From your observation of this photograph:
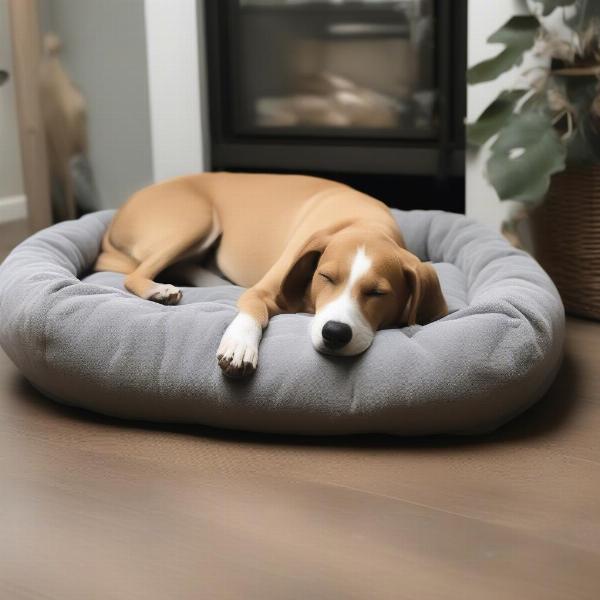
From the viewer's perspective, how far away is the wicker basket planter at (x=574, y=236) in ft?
7.28

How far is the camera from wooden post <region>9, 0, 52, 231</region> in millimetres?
3193

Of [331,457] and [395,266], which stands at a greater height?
[395,266]

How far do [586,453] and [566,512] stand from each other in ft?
0.71

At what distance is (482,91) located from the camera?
2572mm

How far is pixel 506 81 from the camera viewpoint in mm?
2541

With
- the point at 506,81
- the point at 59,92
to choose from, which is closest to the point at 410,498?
the point at 506,81

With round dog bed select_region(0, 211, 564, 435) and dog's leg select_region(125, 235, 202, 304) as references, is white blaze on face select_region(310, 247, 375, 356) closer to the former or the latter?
round dog bed select_region(0, 211, 564, 435)

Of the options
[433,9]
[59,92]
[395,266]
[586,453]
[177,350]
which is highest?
[433,9]

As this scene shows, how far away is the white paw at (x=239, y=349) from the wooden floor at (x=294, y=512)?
134 mm

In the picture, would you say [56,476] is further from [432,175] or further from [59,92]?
[59,92]

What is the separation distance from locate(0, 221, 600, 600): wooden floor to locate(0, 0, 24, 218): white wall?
73.5 inches

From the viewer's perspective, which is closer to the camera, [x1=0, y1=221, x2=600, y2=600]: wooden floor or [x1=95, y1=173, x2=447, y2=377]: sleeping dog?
[x1=0, y1=221, x2=600, y2=600]: wooden floor

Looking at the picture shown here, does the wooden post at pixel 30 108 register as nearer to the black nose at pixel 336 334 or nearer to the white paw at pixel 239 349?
the white paw at pixel 239 349

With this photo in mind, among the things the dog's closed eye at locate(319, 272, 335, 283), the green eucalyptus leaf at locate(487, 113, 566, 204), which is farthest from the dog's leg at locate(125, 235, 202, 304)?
the green eucalyptus leaf at locate(487, 113, 566, 204)
